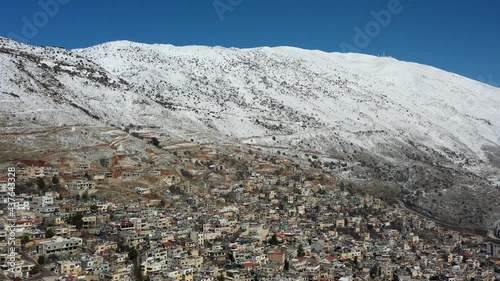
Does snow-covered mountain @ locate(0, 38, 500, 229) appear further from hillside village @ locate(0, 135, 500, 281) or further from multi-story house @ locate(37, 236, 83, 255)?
multi-story house @ locate(37, 236, 83, 255)

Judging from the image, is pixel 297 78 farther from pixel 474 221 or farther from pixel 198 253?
pixel 198 253

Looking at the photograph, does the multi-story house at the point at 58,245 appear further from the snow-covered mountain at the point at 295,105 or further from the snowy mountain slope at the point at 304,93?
the snowy mountain slope at the point at 304,93

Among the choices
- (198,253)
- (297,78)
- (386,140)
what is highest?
(297,78)

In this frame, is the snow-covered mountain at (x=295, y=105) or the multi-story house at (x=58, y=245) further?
the snow-covered mountain at (x=295, y=105)

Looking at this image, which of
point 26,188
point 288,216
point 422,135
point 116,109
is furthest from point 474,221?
point 422,135

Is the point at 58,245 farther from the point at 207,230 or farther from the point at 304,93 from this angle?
the point at 304,93

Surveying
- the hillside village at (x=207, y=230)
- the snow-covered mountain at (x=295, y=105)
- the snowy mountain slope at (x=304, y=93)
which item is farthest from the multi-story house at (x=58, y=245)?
the snowy mountain slope at (x=304, y=93)

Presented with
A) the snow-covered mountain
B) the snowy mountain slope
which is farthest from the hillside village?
the snowy mountain slope

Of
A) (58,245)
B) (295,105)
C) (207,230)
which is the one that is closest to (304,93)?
(295,105)
